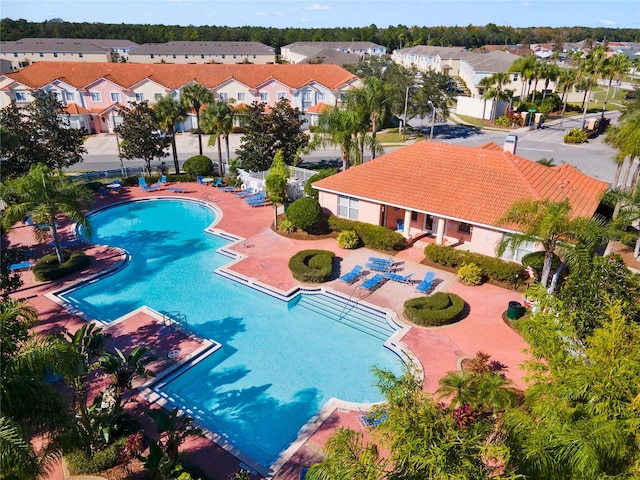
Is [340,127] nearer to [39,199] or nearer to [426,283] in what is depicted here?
[426,283]

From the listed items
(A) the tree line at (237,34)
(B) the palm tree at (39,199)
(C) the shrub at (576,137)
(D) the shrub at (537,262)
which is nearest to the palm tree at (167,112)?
(B) the palm tree at (39,199)

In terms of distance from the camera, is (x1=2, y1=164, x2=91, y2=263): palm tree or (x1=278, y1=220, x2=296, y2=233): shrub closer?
(x1=2, y1=164, x2=91, y2=263): palm tree

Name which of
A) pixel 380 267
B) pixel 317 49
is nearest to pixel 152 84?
pixel 380 267

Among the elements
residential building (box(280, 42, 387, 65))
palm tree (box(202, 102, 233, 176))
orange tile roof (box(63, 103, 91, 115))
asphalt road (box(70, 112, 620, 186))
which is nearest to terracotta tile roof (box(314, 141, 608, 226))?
palm tree (box(202, 102, 233, 176))

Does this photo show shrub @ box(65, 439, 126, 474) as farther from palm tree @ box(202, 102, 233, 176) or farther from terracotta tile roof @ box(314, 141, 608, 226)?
palm tree @ box(202, 102, 233, 176)

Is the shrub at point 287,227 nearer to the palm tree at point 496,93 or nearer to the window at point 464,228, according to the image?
the window at point 464,228

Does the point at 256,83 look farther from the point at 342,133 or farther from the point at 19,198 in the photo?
the point at 19,198
